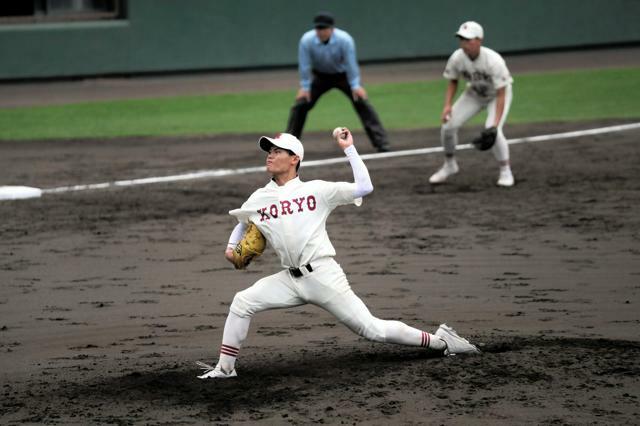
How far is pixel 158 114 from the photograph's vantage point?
19.8 metres

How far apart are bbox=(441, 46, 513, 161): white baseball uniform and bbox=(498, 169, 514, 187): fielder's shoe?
0.20 meters

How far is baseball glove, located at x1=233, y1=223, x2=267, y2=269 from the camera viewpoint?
6648 millimetres

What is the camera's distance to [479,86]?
1296cm

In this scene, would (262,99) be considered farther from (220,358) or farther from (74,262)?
(220,358)

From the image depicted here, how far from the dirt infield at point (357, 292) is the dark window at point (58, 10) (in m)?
8.43

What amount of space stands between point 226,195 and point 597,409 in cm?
757

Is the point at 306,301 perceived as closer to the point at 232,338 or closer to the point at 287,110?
the point at 232,338

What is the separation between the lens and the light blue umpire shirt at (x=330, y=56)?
50.5ft

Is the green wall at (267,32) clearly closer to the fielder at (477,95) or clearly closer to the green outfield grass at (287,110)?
the green outfield grass at (287,110)

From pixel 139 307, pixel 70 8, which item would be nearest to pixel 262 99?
pixel 70 8

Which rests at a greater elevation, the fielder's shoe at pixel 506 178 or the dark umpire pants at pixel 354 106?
the dark umpire pants at pixel 354 106

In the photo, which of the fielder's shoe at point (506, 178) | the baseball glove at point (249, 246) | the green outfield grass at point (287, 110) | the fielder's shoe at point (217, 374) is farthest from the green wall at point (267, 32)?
the fielder's shoe at point (217, 374)

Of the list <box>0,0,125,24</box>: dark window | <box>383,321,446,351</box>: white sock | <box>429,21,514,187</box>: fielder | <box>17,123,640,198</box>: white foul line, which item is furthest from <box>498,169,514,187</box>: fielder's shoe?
<box>0,0,125,24</box>: dark window

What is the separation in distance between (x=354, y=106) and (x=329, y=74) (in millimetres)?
536
